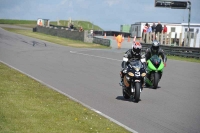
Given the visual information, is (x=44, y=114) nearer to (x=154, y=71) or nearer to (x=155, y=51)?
(x=154, y=71)

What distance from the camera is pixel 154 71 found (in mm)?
15562

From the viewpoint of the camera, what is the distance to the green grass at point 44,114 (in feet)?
27.0

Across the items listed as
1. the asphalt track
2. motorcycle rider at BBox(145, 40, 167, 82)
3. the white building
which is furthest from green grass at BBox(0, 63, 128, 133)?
the white building

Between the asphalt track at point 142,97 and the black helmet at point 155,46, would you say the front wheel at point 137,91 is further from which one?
the black helmet at point 155,46

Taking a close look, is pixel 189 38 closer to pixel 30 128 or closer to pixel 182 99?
pixel 182 99

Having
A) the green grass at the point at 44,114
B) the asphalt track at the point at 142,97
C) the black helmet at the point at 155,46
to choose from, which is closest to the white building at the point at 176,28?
the asphalt track at the point at 142,97

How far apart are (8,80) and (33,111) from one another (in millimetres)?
5574

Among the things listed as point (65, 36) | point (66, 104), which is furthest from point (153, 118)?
point (65, 36)

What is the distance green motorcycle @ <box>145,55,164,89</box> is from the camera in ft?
50.6

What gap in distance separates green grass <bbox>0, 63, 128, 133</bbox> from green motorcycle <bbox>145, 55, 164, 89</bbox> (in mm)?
3734

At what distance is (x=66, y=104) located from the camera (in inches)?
437

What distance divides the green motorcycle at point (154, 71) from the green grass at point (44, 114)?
3734 millimetres

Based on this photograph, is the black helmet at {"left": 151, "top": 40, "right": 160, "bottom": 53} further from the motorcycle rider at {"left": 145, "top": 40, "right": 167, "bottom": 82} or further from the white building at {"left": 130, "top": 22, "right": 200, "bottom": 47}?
the white building at {"left": 130, "top": 22, "right": 200, "bottom": 47}

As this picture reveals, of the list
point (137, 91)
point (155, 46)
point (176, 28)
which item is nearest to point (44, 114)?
point (137, 91)
